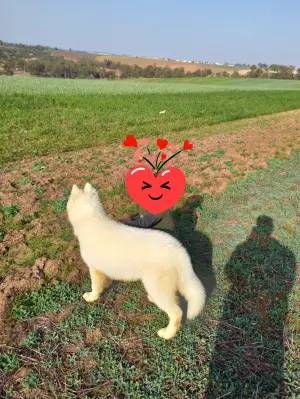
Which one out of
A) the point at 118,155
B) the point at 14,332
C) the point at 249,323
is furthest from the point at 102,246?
the point at 118,155

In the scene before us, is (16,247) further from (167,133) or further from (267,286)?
(167,133)

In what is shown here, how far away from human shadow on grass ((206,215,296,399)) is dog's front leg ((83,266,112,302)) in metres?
1.50

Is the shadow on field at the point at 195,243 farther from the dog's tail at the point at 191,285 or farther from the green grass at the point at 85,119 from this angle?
the green grass at the point at 85,119

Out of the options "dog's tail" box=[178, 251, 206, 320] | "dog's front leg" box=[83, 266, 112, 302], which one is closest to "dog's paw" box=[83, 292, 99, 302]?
"dog's front leg" box=[83, 266, 112, 302]

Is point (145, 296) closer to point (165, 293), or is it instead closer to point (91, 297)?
point (91, 297)

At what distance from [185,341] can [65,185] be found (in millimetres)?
4978

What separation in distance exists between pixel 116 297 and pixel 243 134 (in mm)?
11594

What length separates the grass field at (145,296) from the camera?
2.89 m

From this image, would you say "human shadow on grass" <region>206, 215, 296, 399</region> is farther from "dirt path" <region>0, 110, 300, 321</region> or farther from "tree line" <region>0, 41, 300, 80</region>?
"tree line" <region>0, 41, 300, 80</region>

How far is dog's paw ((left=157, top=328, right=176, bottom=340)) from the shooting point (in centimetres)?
321

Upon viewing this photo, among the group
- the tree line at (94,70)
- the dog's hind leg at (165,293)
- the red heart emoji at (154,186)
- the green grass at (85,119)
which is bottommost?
the tree line at (94,70)

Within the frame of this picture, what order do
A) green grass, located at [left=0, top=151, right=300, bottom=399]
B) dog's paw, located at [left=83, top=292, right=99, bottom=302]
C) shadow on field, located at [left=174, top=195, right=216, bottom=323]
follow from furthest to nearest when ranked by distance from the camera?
shadow on field, located at [left=174, top=195, right=216, bottom=323] → dog's paw, located at [left=83, top=292, right=99, bottom=302] → green grass, located at [left=0, top=151, right=300, bottom=399]

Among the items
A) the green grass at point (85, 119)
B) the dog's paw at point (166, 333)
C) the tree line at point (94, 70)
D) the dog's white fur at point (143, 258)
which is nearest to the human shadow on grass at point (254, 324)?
the dog's paw at point (166, 333)

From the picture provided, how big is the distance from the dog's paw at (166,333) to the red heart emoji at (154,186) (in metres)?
1.50
